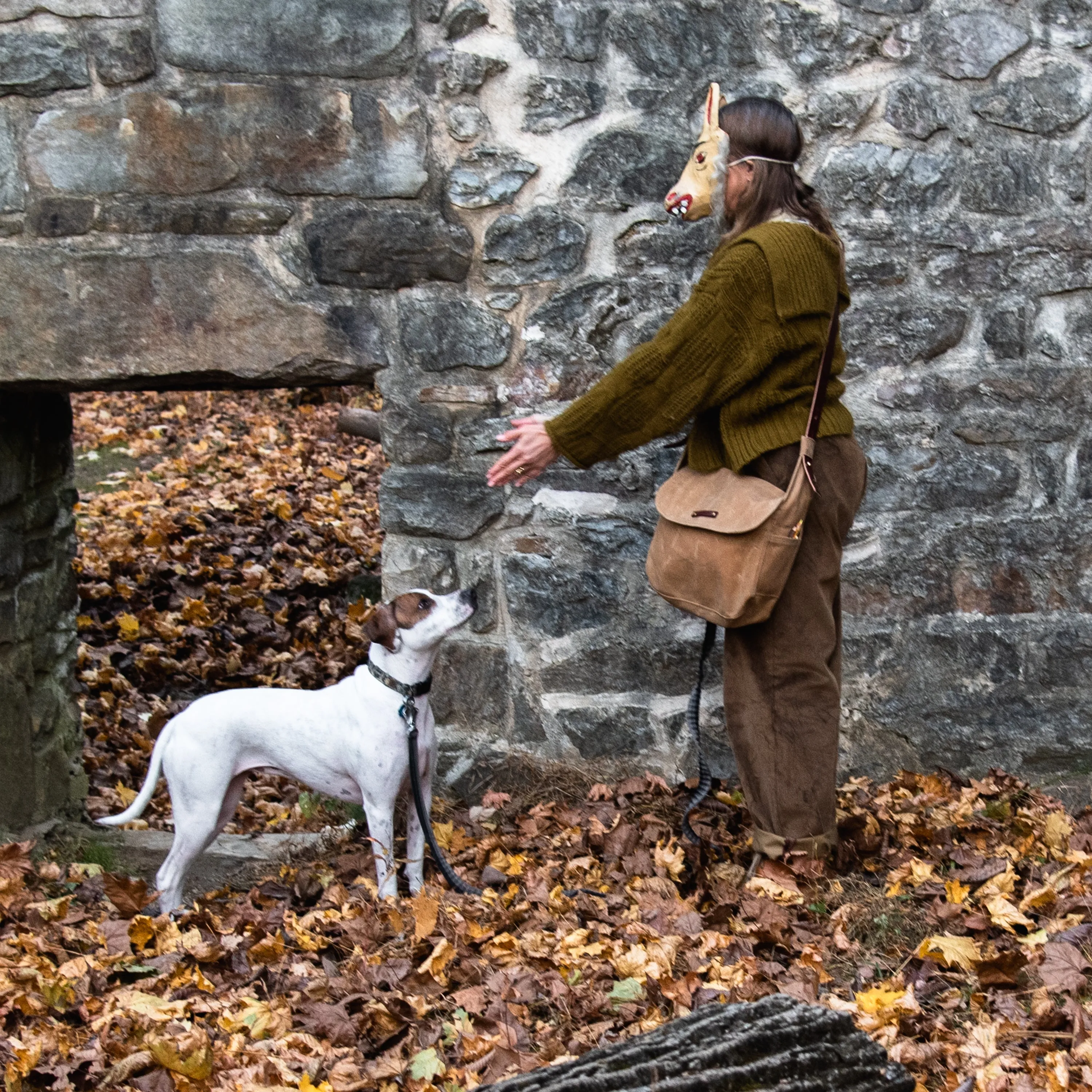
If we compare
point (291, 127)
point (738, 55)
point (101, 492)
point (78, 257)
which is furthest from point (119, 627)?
point (738, 55)

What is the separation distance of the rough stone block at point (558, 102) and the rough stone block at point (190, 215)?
738 mm

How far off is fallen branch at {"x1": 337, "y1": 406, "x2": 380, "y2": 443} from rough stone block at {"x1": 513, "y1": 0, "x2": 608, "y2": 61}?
12.2ft

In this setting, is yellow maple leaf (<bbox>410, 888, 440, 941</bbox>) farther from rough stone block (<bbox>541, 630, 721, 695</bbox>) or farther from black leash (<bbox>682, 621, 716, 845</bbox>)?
rough stone block (<bbox>541, 630, 721, 695</bbox>)

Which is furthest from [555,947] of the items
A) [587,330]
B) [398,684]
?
[587,330]

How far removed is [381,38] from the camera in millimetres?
3646

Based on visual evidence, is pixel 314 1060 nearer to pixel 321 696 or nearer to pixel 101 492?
pixel 321 696

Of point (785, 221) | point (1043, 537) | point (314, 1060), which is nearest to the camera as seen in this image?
point (314, 1060)

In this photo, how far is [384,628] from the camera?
3328 mm

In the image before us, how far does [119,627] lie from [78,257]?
285cm

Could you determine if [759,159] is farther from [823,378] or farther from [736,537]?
[736,537]

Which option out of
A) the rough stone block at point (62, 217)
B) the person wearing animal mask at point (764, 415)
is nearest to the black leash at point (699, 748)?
the person wearing animal mask at point (764, 415)

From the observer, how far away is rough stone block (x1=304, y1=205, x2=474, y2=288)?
147 inches

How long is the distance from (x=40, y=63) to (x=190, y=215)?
560 millimetres

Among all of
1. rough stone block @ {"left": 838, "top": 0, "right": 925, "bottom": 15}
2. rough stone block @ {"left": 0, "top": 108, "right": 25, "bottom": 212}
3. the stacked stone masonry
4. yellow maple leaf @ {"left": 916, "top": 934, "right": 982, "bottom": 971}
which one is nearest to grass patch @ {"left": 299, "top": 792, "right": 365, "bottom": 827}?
the stacked stone masonry
